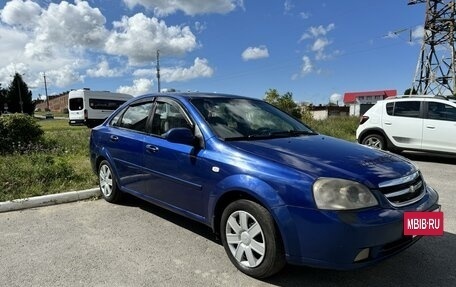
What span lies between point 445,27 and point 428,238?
42.8 metres

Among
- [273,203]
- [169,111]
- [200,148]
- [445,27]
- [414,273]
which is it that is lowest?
[414,273]

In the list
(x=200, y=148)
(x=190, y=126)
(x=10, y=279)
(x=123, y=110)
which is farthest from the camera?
(x=123, y=110)

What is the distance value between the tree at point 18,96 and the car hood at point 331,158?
8161 centimetres

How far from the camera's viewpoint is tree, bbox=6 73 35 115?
251 ft

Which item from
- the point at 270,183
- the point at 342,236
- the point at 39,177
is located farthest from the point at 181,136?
the point at 39,177

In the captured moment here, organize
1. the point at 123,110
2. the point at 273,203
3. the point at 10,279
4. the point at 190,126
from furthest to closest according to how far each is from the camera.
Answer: the point at 123,110
the point at 190,126
the point at 10,279
the point at 273,203

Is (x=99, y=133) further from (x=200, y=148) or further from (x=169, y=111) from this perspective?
(x=200, y=148)

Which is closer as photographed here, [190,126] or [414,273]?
[414,273]

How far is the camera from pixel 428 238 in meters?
4.49

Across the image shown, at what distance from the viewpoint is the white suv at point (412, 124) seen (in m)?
9.69

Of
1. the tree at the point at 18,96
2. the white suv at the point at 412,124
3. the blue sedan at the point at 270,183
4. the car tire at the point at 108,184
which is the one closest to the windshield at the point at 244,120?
the blue sedan at the point at 270,183

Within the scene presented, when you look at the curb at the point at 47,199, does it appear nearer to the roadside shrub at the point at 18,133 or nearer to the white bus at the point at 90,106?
the roadside shrub at the point at 18,133

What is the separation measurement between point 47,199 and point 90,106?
81.0 ft

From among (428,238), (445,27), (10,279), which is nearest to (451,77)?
(445,27)
